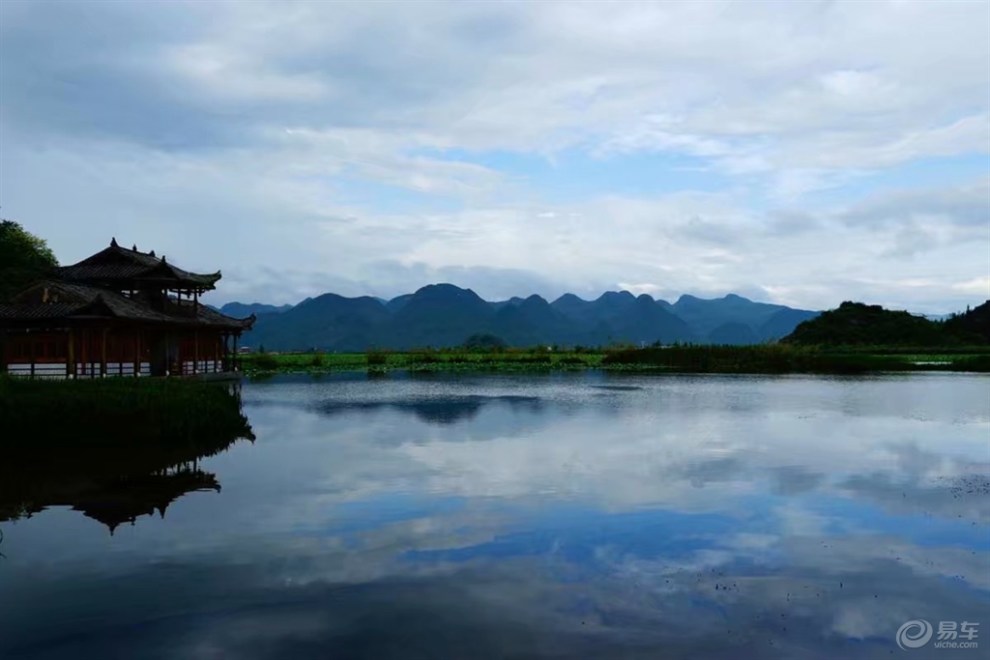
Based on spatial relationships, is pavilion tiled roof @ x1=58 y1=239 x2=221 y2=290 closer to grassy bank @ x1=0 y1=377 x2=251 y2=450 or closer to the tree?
the tree

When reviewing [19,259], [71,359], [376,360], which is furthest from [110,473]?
[376,360]

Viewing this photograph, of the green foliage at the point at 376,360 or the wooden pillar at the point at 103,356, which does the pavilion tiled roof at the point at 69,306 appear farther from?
the green foliage at the point at 376,360

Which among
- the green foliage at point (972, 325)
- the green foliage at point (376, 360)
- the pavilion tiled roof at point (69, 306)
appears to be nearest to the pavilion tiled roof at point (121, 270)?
the pavilion tiled roof at point (69, 306)

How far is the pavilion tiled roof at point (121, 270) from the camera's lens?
4666 centimetres

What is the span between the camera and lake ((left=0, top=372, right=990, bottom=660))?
29.5 ft

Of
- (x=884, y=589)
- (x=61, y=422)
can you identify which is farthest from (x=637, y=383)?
(x=884, y=589)

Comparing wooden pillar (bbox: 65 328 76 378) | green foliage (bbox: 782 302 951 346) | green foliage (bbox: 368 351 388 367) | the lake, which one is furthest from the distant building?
green foliage (bbox: 782 302 951 346)

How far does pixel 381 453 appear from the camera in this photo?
2333 centimetres

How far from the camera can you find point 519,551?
40.9 feet

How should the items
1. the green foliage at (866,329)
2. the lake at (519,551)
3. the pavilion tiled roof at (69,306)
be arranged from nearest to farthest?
the lake at (519,551), the pavilion tiled roof at (69,306), the green foliage at (866,329)

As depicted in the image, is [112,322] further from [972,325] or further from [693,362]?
[972,325]

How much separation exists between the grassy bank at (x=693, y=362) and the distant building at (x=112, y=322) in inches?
992

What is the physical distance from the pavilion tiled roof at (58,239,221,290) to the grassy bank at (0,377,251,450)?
2269 cm

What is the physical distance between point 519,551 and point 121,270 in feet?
139
